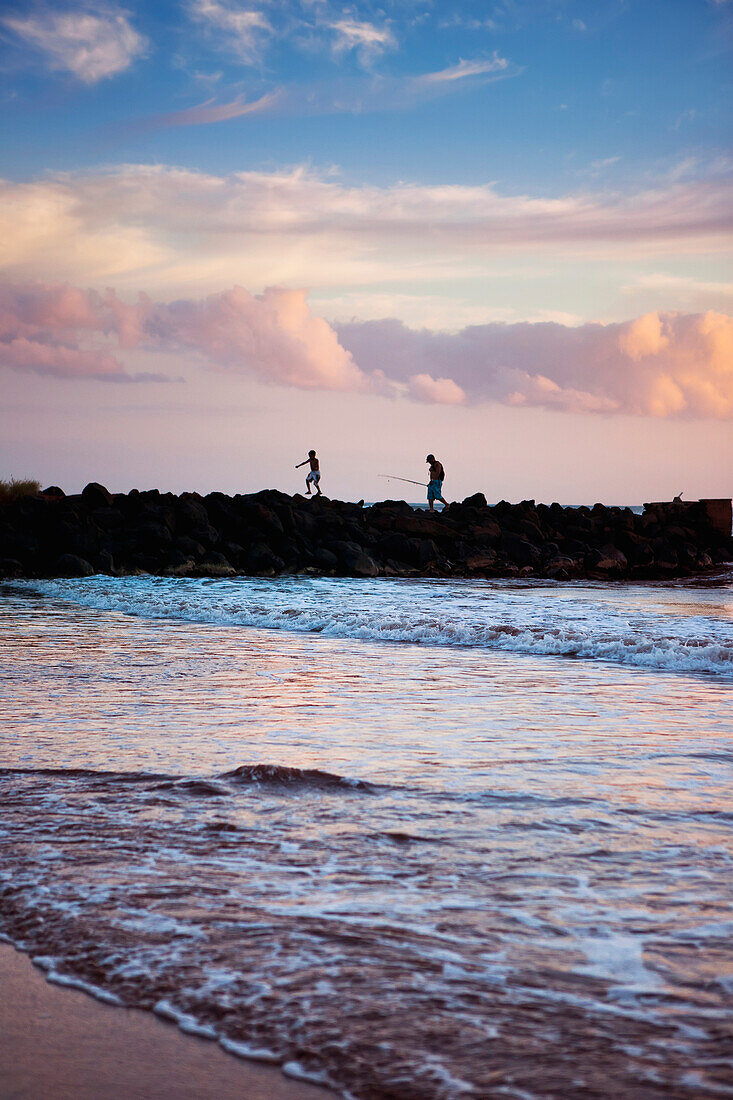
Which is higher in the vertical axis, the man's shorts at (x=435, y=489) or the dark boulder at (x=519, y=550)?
the man's shorts at (x=435, y=489)

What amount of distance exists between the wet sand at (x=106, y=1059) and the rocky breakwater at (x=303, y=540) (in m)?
20.1

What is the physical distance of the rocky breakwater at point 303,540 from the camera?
22953mm

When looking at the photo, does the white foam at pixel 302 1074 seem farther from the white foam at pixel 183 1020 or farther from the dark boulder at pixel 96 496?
the dark boulder at pixel 96 496

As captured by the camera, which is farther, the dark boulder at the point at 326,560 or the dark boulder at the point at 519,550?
the dark boulder at the point at 519,550

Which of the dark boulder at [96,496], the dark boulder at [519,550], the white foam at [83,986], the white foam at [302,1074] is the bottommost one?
the white foam at [302,1074]

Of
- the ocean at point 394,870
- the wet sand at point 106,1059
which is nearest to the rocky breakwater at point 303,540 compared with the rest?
the ocean at point 394,870

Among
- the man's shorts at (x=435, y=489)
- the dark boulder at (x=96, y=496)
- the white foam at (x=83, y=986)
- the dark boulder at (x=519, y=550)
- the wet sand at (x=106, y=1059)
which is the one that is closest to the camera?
the wet sand at (x=106, y=1059)

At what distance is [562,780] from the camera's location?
180 inches

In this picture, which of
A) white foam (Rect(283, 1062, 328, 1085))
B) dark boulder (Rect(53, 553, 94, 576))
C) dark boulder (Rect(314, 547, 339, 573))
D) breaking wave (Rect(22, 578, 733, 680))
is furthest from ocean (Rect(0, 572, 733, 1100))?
dark boulder (Rect(314, 547, 339, 573))

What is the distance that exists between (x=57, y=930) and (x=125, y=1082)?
35.1 inches

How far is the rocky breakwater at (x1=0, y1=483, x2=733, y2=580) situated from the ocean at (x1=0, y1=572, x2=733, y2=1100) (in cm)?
1522

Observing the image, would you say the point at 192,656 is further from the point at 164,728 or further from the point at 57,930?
the point at 57,930

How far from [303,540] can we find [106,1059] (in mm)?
22848

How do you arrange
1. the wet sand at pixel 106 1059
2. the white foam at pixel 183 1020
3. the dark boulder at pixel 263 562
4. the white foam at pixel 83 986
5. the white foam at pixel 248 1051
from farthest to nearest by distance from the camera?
the dark boulder at pixel 263 562 < the white foam at pixel 83 986 < the white foam at pixel 183 1020 < the white foam at pixel 248 1051 < the wet sand at pixel 106 1059
